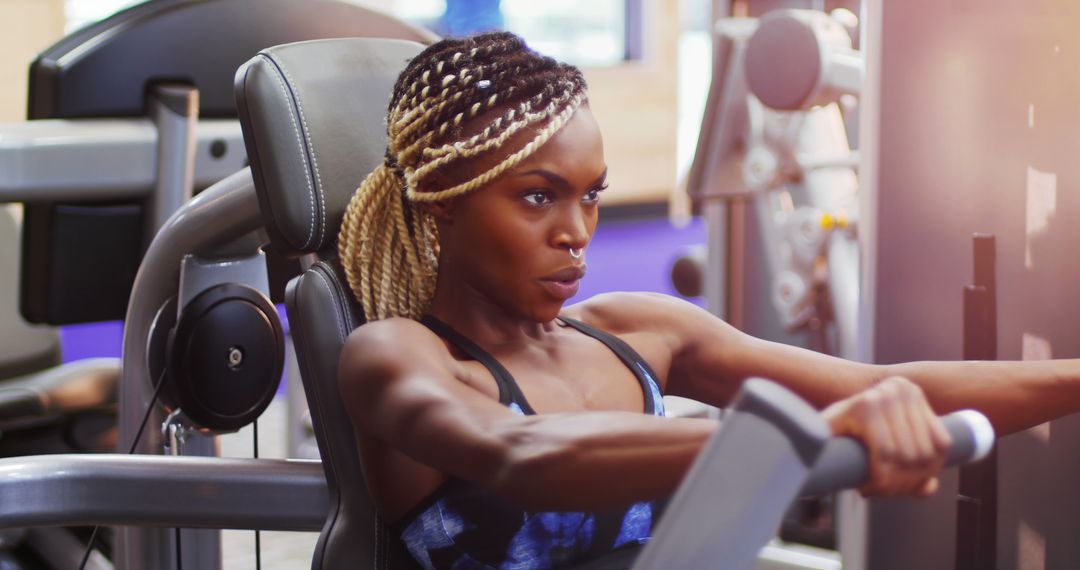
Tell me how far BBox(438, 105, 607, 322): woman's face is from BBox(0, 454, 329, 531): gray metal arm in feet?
1.06

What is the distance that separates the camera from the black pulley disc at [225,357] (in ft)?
4.75

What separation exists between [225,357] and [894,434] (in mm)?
954

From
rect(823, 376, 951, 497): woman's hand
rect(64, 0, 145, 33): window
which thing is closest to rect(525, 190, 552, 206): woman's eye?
rect(823, 376, 951, 497): woman's hand

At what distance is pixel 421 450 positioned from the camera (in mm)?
855

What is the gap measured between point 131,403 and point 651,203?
5.62 meters

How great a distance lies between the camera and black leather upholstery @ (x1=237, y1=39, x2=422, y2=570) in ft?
3.74

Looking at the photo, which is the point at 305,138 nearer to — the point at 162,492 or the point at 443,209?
the point at 443,209

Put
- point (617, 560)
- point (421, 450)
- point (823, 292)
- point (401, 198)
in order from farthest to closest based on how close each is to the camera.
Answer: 1. point (823, 292)
2. point (401, 198)
3. point (617, 560)
4. point (421, 450)

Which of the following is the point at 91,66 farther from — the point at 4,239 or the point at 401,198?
the point at 4,239

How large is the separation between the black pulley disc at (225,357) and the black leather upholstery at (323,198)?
0.29 meters

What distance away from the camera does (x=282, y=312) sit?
3514 mm

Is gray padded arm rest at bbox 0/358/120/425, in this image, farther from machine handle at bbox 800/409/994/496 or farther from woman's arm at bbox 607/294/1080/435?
machine handle at bbox 800/409/994/496

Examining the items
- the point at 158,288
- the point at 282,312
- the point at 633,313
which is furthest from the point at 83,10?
the point at 633,313

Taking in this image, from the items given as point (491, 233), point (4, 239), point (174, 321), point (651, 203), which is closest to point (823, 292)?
point (174, 321)
